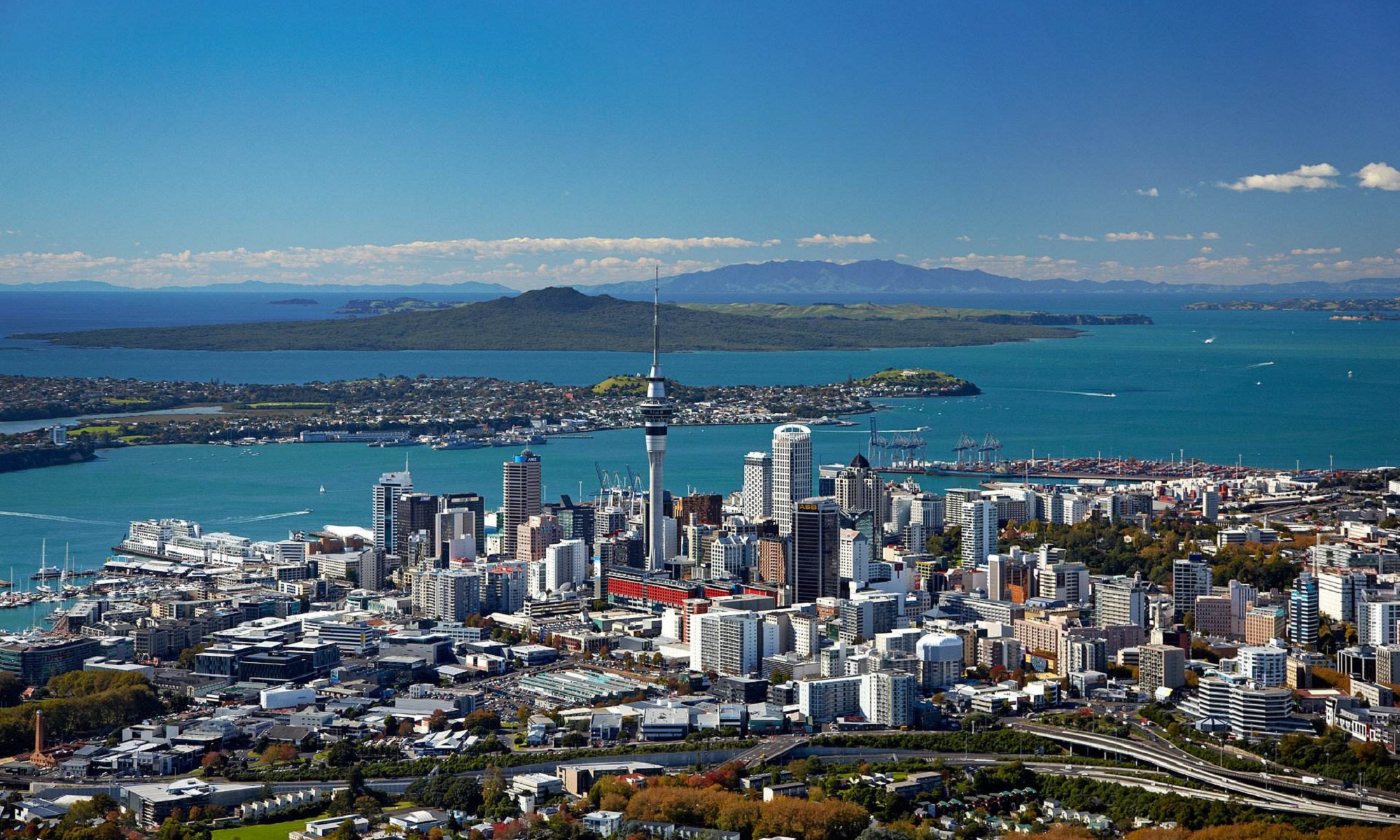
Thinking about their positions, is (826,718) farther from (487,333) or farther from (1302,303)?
(1302,303)

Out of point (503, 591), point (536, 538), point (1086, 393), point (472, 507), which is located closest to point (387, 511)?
point (472, 507)

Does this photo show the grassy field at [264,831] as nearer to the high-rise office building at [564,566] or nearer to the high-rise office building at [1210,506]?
the high-rise office building at [564,566]

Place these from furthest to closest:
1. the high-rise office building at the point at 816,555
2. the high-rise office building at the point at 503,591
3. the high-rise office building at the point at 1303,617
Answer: the high-rise office building at the point at 503,591 → the high-rise office building at the point at 816,555 → the high-rise office building at the point at 1303,617

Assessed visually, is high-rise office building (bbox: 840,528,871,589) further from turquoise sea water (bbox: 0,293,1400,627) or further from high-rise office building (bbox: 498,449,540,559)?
turquoise sea water (bbox: 0,293,1400,627)

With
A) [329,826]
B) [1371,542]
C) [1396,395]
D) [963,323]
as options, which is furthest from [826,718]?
[963,323]

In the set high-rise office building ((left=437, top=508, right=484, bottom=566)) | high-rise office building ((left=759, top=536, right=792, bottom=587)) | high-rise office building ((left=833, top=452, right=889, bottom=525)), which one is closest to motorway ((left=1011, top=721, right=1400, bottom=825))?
high-rise office building ((left=759, top=536, right=792, bottom=587))

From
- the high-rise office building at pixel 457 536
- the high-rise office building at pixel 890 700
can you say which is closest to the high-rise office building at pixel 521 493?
the high-rise office building at pixel 457 536
